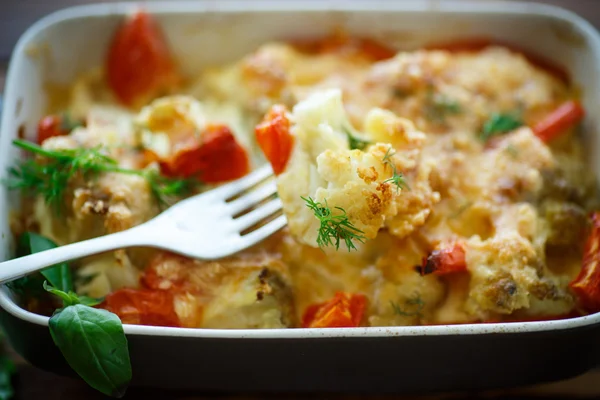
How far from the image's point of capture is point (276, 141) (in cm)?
240

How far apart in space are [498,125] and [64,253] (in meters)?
1.79

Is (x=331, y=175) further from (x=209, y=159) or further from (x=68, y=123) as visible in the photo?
(x=68, y=123)

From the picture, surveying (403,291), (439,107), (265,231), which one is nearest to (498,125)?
(439,107)

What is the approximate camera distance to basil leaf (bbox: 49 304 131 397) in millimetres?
2068

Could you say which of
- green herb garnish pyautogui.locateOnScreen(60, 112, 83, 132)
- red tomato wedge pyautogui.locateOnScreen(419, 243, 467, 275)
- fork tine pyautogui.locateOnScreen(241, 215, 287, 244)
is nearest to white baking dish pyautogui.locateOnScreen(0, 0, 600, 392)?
green herb garnish pyautogui.locateOnScreen(60, 112, 83, 132)

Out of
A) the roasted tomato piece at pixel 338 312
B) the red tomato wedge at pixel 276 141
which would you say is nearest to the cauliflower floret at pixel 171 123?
the red tomato wedge at pixel 276 141

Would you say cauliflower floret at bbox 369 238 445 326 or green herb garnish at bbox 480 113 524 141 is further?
green herb garnish at bbox 480 113 524 141

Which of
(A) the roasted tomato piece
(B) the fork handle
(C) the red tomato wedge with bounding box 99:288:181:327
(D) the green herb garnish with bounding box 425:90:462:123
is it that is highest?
(D) the green herb garnish with bounding box 425:90:462:123

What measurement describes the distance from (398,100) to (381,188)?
768 millimetres

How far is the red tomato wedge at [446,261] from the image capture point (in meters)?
2.35

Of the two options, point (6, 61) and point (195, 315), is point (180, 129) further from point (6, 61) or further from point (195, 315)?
point (6, 61)

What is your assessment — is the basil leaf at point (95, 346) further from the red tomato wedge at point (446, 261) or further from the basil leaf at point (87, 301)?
the red tomato wedge at point (446, 261)

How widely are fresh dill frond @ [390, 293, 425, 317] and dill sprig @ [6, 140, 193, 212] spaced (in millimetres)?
918

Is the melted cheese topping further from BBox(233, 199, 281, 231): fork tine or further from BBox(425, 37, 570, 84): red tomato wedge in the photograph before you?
BBox(425, 37, 570, 84): red tomato wedge
